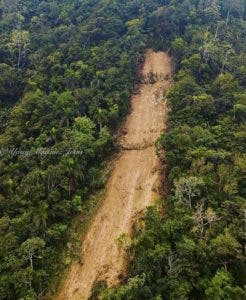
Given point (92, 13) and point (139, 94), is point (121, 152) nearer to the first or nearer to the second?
point (139, 94)

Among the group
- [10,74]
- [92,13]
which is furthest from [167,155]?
[92,13]

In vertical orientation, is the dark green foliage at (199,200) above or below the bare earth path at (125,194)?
above

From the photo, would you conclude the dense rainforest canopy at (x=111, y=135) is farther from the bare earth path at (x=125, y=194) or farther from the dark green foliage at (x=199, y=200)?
the bare earth path at (x=125, y=194)

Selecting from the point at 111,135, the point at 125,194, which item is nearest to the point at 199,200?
the point at 125,194

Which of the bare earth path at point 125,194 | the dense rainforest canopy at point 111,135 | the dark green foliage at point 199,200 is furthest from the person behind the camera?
the bare earth path at point 125,194

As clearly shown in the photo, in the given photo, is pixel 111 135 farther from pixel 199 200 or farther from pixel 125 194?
pixel 199 200

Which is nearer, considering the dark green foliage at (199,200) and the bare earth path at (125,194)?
the dark green foliage at (199,200)

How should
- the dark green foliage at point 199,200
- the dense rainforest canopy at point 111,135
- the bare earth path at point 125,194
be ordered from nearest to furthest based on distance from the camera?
the dark green foliage at point 199,200 < the dense rainforest canopy at point 111,135 < the bare earth path at point 125,194

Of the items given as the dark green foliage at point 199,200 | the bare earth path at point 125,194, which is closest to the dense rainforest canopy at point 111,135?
the dark green foliage at point 199,200
